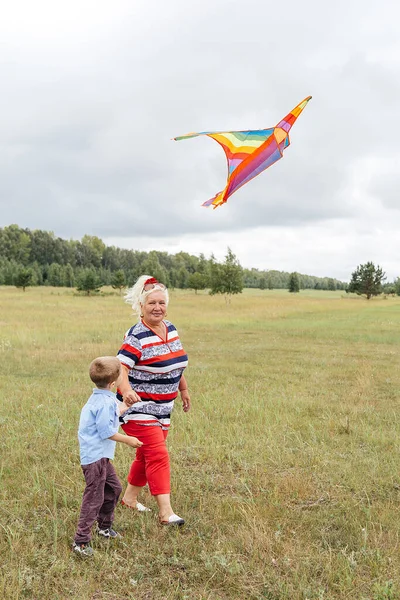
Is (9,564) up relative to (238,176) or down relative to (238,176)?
down

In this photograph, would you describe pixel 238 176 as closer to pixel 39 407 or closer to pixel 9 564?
pixel 9 564

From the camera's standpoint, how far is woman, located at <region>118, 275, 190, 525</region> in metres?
4.09

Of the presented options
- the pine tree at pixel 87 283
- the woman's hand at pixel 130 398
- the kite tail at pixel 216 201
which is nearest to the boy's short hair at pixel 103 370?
the woman's hand at pixel 130 398

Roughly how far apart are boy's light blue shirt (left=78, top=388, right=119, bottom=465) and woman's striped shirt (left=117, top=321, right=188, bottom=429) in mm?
531

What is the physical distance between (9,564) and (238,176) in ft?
12.1

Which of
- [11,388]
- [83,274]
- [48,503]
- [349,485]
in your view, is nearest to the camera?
[48,503]

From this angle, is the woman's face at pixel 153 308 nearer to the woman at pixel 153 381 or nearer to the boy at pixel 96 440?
the woman at pixel 153 381

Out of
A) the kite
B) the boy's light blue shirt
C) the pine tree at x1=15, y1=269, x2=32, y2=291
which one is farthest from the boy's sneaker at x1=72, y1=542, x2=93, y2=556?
the pine tree at x1=15, y1=269, x2=32, y2=291

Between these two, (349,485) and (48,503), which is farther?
(349,485)

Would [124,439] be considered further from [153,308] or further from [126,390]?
[153,308]

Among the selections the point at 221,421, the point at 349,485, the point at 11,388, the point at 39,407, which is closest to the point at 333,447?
the point at 349,485

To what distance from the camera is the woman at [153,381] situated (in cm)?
409

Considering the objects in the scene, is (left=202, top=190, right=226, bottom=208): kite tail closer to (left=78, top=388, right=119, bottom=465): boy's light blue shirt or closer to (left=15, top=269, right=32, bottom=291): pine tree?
(left=78, top=388, right=119, bottom=465): boy's light blue shirt

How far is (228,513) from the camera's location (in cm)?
423
